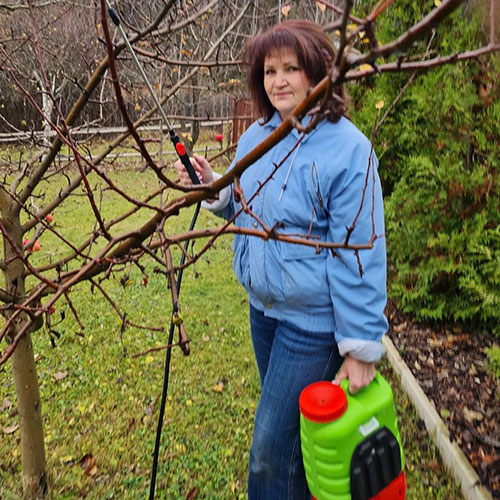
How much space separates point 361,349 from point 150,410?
209 centimetres

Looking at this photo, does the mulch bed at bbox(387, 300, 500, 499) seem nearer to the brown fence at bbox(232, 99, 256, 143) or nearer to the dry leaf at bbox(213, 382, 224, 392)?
the dry leaf at bbox(213, 382, 224, 392)

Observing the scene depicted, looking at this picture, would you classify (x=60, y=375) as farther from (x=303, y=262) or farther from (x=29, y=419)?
(x=303, y=262)

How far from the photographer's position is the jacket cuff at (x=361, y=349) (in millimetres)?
1493

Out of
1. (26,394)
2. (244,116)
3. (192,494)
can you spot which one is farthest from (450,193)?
(26,394)

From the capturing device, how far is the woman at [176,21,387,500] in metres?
1.47

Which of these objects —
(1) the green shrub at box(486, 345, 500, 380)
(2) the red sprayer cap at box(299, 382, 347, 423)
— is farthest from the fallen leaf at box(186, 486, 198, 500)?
(1) the green shrub at box(486, 345, 500, 380)

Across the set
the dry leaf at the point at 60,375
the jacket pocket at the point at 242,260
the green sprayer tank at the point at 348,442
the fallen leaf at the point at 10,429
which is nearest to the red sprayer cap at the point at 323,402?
the green sprayer tank at the point at 348,442

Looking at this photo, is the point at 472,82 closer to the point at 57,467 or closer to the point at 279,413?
the point at 279,413

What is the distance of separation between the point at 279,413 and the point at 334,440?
0.25 metres

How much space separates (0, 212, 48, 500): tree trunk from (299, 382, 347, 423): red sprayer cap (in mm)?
1221

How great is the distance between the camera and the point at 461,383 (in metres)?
2.86

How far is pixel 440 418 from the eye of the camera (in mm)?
2555

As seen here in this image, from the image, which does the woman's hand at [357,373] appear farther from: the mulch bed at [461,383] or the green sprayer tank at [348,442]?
the mulch bed at [461,383]

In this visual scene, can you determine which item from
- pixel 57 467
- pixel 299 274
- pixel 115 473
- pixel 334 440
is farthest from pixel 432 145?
pixel 57 467
